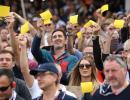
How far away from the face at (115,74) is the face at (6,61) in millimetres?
2014

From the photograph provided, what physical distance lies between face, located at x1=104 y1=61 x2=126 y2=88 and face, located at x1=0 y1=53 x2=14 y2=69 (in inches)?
79.3

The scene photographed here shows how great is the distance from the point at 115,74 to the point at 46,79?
2.79 ft

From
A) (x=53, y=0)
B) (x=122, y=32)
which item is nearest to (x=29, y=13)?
(x=53, y=0)

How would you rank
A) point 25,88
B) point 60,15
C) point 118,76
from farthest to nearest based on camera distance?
1. point 60,15
2. point 25,88
3. point 118,76

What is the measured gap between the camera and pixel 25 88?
742 centimetres

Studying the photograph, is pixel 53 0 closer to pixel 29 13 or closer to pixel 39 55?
pixel 29 13

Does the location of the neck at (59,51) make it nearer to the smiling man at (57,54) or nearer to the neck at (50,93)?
the smiling man at (57,54)

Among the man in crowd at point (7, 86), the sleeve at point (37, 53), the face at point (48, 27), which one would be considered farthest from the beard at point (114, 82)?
the face at point (48, 27)

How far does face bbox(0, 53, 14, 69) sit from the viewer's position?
7.92 m

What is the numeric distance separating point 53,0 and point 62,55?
11.3 meters

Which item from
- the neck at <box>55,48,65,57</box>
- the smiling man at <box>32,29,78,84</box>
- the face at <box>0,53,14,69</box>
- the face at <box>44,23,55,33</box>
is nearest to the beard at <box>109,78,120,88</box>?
the face at <box>0,53,14,69</box>

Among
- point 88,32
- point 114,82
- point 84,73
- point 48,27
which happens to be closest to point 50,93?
point 114,82

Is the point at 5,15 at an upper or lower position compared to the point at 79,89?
upper

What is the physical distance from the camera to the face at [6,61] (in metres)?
7.92
